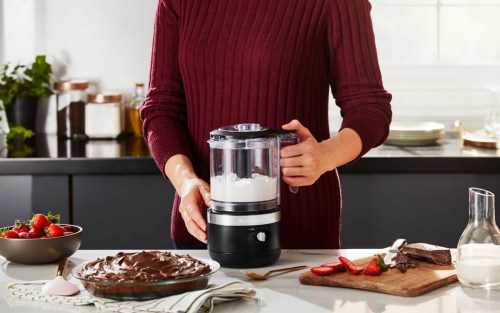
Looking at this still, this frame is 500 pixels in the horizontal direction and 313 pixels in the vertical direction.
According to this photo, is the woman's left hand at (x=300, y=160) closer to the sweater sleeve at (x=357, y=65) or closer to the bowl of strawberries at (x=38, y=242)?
the sweater sleeve at (x=357, y=65)

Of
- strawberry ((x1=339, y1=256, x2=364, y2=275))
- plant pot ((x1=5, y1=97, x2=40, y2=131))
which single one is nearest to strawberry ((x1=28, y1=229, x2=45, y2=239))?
strawberry ((x1=339, y1=256, x2=364, y2=275))

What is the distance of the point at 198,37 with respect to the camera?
1.40 m

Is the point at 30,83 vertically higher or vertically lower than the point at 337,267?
higher

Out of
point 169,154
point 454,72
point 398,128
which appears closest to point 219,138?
point 169,154

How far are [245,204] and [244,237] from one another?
6cm

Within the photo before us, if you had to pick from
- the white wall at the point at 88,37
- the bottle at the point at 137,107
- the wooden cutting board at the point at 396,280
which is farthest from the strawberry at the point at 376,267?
the white wall at the point at 88,37

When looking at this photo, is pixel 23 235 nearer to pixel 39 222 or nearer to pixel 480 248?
pixel 39 222

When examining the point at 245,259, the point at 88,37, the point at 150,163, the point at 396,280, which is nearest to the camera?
the point at 396,280

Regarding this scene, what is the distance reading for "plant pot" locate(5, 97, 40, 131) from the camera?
2621mm

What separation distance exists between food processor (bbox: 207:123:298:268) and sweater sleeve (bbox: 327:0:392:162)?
0.28 m

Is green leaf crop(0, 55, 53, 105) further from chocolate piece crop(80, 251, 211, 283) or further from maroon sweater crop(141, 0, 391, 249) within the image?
chocolate piece crop(80, 251, 211, 283)

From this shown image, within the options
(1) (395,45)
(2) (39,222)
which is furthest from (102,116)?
(2) (39,222)

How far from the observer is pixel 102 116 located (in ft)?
8.50

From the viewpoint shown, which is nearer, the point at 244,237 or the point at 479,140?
the point at 244,237
